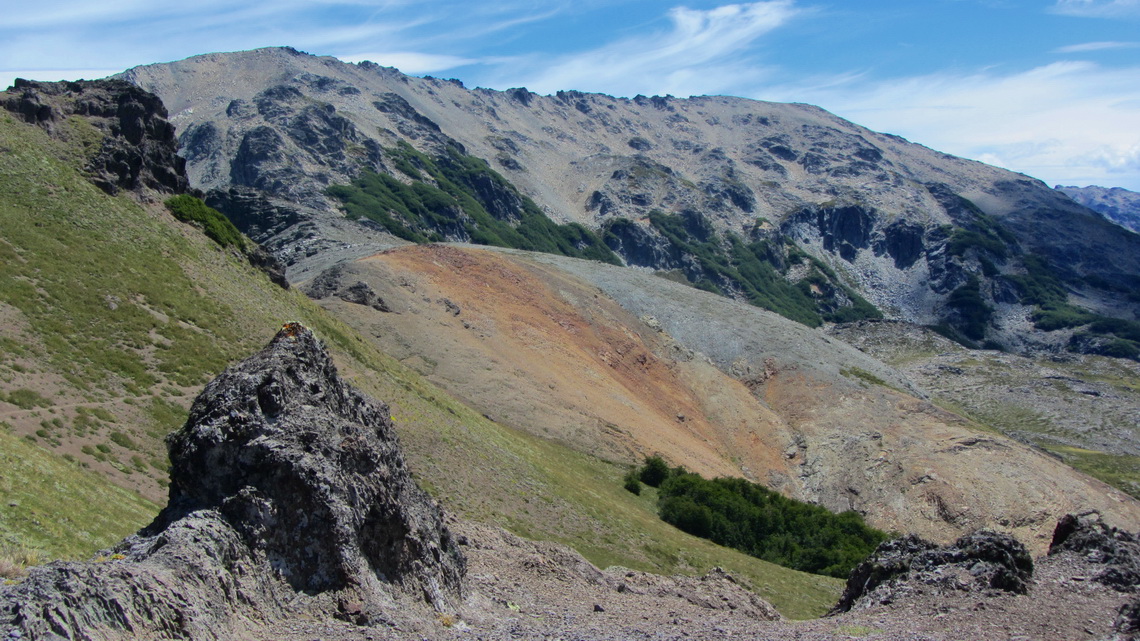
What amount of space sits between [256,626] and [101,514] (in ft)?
29.8

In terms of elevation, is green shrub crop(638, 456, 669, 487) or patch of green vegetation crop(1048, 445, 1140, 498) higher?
green shrub crop(638, 456, 669, 487)

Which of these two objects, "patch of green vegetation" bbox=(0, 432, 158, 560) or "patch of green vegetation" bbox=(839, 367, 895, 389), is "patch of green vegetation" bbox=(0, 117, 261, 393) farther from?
"patch of green vegetation" bbox=(839, 367, 895, 389)

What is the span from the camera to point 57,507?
18.5 m

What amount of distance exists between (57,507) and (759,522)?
3790 centimetres

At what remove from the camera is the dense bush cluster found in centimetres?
4538

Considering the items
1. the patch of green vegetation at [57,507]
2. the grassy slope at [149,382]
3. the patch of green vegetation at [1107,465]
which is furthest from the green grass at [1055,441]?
the patch of green vegetation at [57,507]

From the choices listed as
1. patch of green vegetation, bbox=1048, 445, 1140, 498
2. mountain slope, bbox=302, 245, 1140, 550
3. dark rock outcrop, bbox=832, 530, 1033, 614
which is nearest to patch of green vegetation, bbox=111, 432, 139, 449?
dark rock outcrop, bbox=832, 530, 1033, 614

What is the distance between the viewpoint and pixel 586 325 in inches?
2918

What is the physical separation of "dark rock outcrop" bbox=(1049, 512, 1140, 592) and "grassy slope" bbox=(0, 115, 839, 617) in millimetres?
10715

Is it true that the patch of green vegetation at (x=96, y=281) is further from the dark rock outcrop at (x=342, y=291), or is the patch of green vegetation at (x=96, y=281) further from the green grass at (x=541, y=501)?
the dark rock outcrop at (x=342, y=291)

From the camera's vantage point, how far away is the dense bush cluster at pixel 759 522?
45375 millimetres

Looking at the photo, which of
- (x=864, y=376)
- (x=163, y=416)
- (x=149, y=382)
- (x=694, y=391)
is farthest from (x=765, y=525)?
(x=864, y=376)

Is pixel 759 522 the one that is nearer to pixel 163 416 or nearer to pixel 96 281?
pixel 163 416

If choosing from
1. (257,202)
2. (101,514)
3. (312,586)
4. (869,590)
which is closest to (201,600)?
(312,586)
